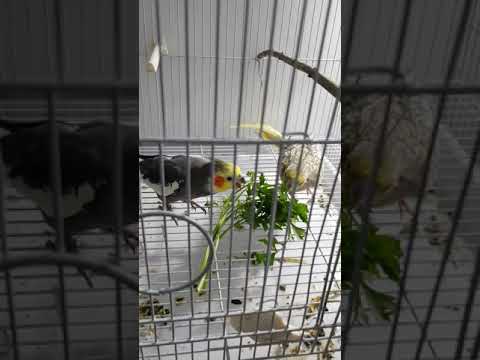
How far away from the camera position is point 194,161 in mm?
487

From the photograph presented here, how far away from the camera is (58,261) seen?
0.12m

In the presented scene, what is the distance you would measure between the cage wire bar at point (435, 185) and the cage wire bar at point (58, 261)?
75 millimetres

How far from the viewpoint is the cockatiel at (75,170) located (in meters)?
0.11

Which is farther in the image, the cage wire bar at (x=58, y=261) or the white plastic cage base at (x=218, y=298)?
the white plastic cage base at (x=218, y=298)

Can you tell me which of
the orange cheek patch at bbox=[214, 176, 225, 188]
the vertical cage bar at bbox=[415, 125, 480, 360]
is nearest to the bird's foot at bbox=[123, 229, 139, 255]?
the vertical cage bar at bbox=[415, 125, 480, 360]

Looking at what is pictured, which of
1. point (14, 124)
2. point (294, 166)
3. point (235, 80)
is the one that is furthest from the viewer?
point (235, 80)

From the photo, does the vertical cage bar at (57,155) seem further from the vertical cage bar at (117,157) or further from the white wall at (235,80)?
the white wall at (235,80)

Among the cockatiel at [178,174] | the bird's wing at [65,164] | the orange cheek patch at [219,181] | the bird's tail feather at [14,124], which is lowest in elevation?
the orange cheek patch at [219,181]

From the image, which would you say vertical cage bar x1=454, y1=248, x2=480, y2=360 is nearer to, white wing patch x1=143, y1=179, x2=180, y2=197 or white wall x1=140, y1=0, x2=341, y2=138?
white wing patch x1=143, y1=179, x2=180, y2=197

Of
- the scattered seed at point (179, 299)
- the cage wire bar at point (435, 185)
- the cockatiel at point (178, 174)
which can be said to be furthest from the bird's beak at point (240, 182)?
the cage wire bar at point (435, 185)

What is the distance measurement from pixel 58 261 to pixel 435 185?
128 millimetres

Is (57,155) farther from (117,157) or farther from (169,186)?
(169,186)

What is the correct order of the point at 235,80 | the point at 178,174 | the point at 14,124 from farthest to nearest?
the point at 235,80
the point at 178,174
the point at 14,124

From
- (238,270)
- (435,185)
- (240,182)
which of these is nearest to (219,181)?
(240,182)
